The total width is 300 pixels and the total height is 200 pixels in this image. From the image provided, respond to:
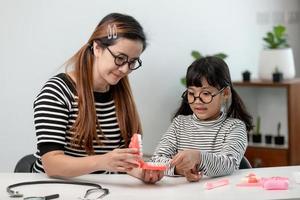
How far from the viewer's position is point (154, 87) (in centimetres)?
426

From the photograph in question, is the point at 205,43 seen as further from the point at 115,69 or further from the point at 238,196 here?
the point at 238,196

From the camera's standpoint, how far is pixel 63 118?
2.24 meters

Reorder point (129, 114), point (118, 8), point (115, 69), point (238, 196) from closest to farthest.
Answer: point (238, 196) → point (115, 69) → point (129, 114) → point (118, 8)

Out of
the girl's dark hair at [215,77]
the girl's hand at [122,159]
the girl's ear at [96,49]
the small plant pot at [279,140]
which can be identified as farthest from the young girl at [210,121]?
the small plant pot at [279,140]

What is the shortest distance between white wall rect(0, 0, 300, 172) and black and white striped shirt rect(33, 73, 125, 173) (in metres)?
1.24

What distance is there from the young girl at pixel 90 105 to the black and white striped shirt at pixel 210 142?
0.51 ft

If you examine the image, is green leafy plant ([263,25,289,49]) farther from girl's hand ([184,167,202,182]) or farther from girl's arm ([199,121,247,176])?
girl's hand ([184,167,202,182])

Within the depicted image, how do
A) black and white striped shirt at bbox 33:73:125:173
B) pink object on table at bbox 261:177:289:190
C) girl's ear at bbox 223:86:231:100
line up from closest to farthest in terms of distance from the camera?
1. pink object on table at bbox 261:177:289:190
2. black and white striped shirt at bbox 33:73:125:173
3. girl's ear at bbox 223:86:231:100

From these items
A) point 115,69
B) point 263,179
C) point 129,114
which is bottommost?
point 263,179

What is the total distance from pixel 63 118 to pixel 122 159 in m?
0.34

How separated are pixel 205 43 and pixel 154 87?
1.80ft

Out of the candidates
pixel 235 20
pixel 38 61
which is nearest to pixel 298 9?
pixel 235 20

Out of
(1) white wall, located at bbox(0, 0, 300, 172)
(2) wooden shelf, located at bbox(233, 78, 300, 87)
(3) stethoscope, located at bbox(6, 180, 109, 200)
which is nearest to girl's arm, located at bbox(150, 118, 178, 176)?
(3) stethoscope, located at bbox(6, 180, 109, 200)

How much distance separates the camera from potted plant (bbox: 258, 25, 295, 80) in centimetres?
439
